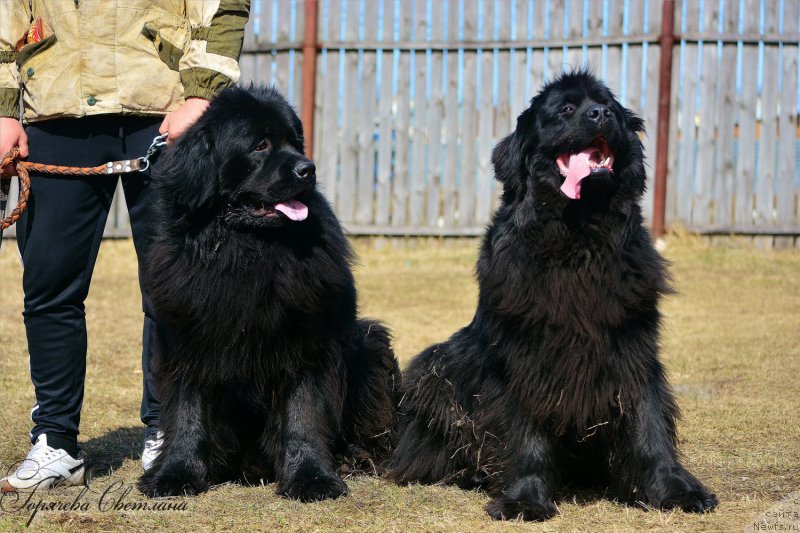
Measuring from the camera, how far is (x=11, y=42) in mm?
3549

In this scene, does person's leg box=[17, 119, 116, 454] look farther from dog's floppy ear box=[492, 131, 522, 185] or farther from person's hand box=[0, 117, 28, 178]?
dog's floppy ear box=[492, 131, 522, 185]

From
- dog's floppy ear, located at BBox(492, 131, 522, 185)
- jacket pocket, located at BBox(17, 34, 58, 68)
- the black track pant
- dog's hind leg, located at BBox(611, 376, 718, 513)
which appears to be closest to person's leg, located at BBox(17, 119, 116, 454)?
the black track pant

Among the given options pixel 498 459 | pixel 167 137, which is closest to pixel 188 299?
pixel 167 137

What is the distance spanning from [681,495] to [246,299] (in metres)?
1.60

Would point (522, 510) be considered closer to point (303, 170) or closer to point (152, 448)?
point (303, 170)

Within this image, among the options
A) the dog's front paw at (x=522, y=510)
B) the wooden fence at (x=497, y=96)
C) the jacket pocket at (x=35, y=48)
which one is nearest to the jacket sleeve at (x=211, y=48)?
the jacket pocket at (x=35, y=48)

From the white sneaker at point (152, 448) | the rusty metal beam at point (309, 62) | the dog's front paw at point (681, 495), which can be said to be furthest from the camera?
the rusty metal beam at point (309, 62)

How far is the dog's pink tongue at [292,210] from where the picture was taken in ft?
10.6

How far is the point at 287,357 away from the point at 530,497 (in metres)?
0.97

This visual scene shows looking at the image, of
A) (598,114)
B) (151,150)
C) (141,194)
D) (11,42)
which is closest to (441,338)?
(141,194)

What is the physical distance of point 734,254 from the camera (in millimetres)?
8844

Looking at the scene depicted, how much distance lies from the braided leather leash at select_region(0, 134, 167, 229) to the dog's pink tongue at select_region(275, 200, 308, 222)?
2.02ft

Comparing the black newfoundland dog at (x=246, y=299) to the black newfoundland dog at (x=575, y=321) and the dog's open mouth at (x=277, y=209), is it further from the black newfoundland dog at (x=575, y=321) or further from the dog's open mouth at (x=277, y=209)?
the black newfoundland dog at (x=575, y=321)

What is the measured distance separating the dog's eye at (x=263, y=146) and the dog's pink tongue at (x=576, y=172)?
103 cm
